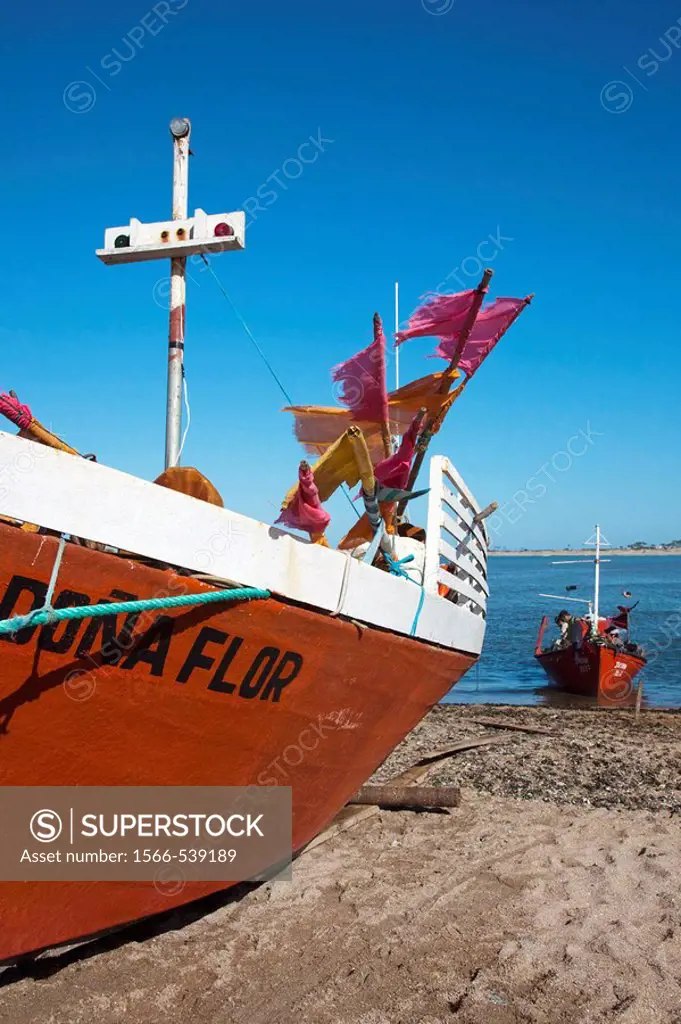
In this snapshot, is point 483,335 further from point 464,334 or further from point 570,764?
point 570,764

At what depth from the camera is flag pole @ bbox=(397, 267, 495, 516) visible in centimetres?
620

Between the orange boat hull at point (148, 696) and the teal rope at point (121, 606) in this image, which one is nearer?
the teal rope at point (121, 606)

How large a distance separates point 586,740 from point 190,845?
359 inches

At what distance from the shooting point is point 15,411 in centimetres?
351

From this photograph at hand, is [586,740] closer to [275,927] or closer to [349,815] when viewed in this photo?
[349,815]

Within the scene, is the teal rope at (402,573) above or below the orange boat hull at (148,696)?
above

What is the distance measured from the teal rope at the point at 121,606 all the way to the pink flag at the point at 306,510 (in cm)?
65

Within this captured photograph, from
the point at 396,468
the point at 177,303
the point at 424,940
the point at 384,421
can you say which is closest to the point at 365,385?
the point at 384,421

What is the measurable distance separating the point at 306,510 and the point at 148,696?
128 cm

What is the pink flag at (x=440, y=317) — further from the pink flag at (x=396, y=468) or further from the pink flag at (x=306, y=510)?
the pink flag at (x=306, y=510)

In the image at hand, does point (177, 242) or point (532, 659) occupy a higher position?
point (177, 242)

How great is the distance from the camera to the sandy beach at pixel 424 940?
3875 millimetres

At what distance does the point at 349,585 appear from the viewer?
4117 millimetres

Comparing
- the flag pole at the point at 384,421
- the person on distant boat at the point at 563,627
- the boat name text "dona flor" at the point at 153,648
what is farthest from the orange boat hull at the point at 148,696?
the person on distant boat at the point at 563,627
